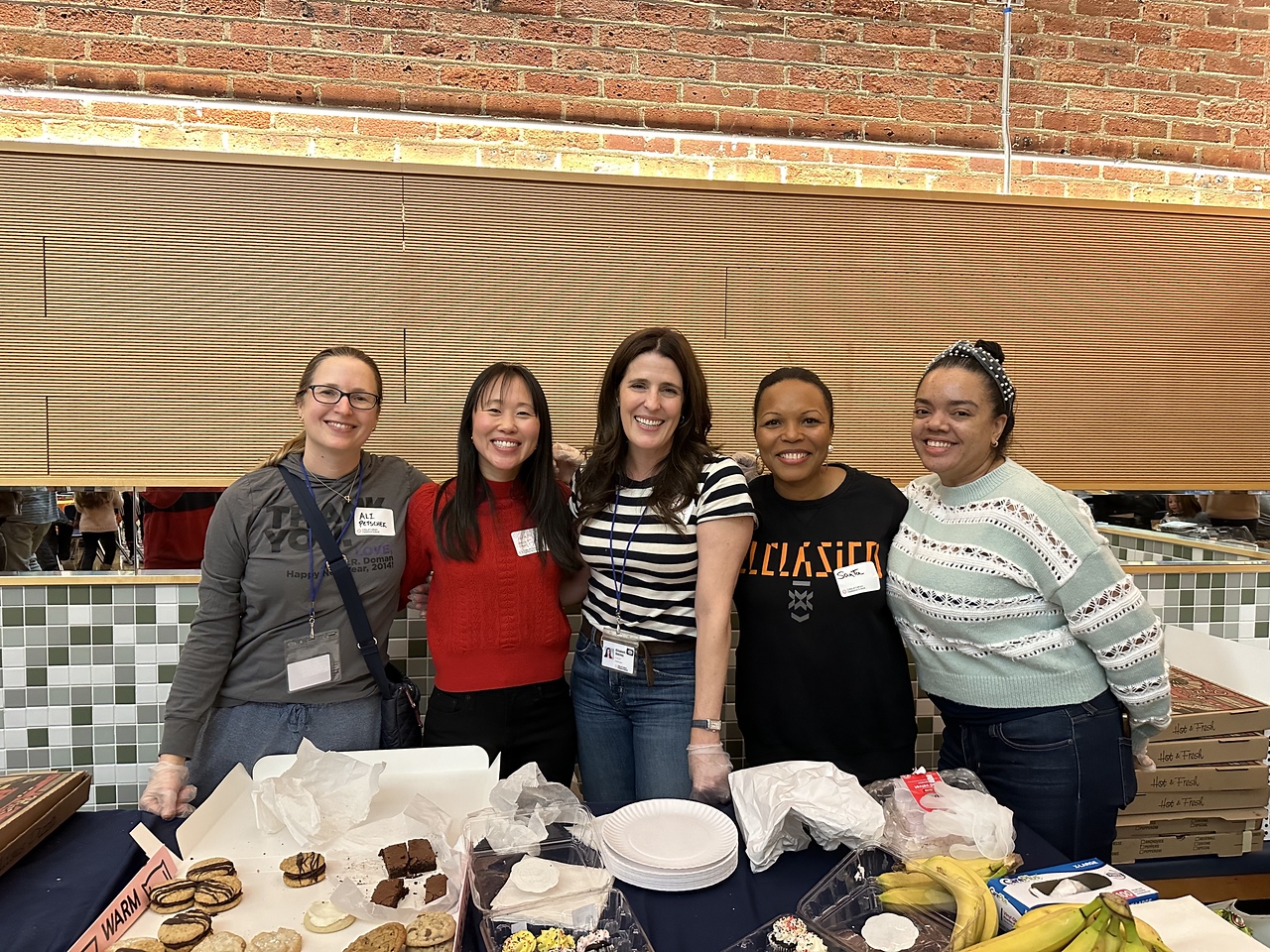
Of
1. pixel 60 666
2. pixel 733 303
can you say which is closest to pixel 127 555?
pixel 60 666

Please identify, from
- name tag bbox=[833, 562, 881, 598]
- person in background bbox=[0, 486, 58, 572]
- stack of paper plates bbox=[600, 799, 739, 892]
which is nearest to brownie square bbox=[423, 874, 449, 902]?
stack of paper plates bbox=[600, 799, 739, 892]

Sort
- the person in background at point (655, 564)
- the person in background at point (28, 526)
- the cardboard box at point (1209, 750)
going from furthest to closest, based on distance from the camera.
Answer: the person in background at point (28, 526) → the cardboard box at point (1209, 750) → the person in background at point (655, 564)

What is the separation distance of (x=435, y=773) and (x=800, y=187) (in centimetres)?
248

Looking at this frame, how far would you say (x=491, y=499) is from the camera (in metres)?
1.92

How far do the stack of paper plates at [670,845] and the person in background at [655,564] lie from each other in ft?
0.98

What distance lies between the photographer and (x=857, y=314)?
2.93 m

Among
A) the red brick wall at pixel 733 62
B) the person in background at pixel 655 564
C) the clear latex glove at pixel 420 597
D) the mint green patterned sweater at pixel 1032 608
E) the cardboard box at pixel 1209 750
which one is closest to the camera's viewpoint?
the mint green patterned sweater at pixel 1032 608

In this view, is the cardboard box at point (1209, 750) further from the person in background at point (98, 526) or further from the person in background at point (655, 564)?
the person in background at point (98, 526)

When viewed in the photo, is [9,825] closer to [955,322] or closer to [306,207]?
[306,207]

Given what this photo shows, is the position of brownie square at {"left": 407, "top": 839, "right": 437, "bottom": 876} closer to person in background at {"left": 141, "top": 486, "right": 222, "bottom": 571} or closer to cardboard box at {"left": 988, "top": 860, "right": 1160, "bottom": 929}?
cardboard box at {"left": 988, "top": 860, "right": 1160, "bottom": 929}

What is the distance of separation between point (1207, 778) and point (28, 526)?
13.5ft

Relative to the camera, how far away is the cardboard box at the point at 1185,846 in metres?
2.35

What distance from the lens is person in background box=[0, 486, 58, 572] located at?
97.9 inches

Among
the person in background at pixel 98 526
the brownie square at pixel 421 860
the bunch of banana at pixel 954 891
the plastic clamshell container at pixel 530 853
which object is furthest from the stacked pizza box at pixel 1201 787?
the person in background at pixel 98 526
